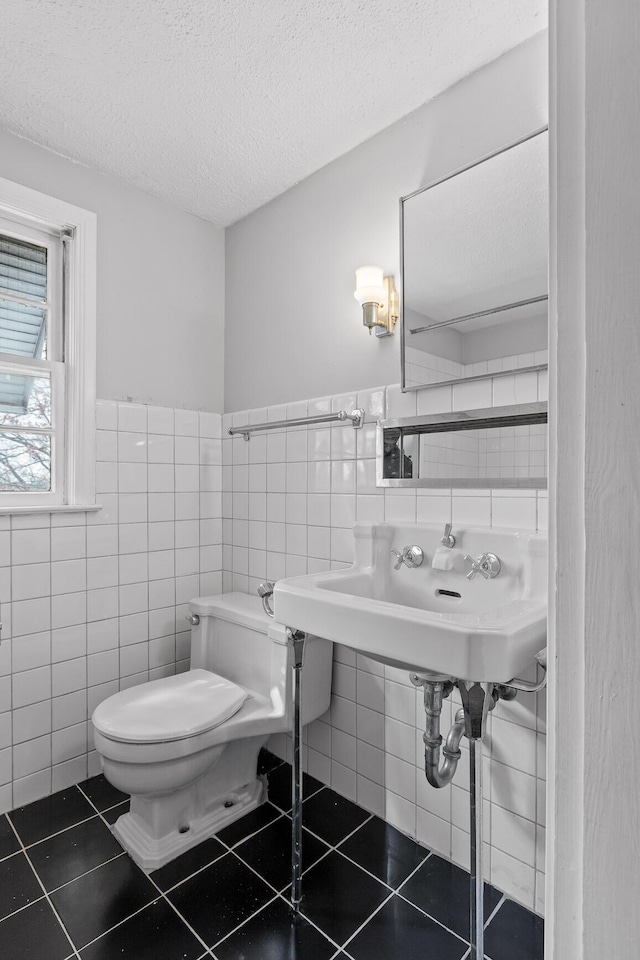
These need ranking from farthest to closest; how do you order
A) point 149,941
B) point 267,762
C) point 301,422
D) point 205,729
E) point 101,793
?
point 267,762 → point 301,422 → point 101,793 → point 205,729 → point 149,941

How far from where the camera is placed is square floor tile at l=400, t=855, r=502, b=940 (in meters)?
1.30

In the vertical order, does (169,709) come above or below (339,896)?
above

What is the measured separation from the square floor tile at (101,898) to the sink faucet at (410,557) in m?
1.11

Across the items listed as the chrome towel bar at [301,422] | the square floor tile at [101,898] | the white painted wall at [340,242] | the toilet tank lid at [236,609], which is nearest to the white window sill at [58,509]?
the toilet tank lid at [236,609]

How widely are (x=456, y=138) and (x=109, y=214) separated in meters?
1.31

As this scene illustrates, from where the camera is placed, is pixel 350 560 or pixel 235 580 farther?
pixel 235 580

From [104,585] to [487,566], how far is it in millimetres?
1414

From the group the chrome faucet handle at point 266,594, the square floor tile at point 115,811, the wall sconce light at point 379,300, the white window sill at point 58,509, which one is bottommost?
the square floor tile at point 115,811

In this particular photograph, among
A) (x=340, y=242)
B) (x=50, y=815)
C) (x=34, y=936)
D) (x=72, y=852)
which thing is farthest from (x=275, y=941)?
(x=340, y=242)

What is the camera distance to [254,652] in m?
1.85

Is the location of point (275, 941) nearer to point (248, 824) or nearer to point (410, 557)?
point (248, 824)

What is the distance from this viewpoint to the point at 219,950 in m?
1.21

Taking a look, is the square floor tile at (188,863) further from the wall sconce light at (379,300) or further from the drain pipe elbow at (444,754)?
the wall sconce light at (379,300)

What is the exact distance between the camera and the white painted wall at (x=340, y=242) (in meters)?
1.47
